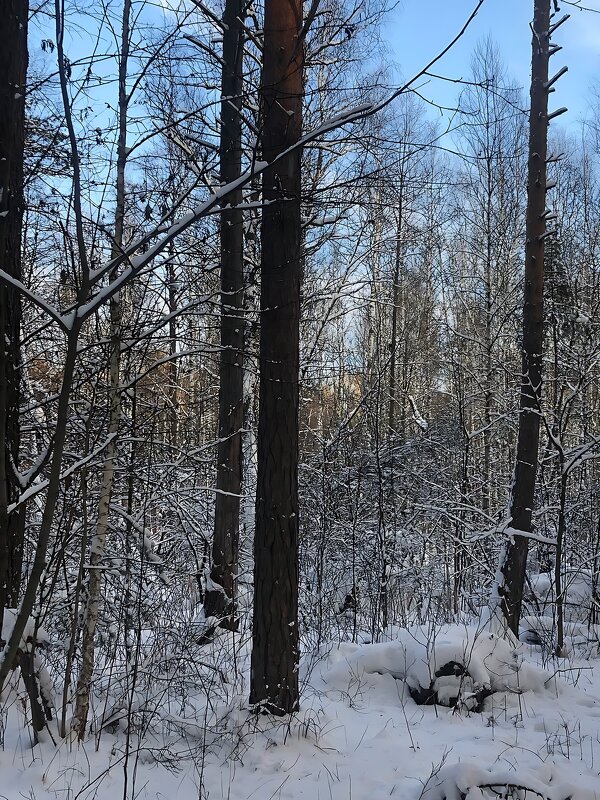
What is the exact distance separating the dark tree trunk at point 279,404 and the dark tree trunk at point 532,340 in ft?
11.6

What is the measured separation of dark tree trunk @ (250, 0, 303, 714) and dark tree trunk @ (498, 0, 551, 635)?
3.54m

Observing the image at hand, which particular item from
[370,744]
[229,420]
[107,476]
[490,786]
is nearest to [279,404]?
[107,476]

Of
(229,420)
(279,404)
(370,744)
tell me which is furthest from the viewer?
(229,420)

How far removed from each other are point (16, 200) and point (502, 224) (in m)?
15.6

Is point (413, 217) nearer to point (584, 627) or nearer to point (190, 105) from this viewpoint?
point (190, 105)

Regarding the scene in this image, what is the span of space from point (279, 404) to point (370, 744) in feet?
7.29

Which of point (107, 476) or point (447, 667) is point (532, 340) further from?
point (107, 476)

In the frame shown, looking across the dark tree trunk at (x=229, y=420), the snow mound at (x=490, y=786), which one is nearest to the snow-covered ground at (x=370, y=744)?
the snow mound at (x=490, y=786)

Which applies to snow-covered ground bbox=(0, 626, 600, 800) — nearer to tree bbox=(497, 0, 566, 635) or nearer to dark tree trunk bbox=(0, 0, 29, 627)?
dark tree trunk bbox=(0, 0, 29, 627)

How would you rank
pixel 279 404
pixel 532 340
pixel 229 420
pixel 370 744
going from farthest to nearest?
1. pixel 532 340
2. pixel 229 420
3. pixel 279 404
4. pixel 370 744

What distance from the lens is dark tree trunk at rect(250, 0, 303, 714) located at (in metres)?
3.88

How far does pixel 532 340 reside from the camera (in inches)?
269

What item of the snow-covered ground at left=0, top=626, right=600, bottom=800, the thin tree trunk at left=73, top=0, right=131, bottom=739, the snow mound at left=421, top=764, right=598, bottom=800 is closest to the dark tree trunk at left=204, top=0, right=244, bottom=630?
the snow-covered ground at left=0, top=626, right=600, bottom=800

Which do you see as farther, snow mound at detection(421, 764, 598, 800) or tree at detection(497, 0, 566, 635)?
tree at detection(497, 0, 566, 635)
